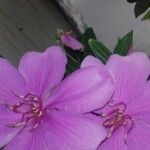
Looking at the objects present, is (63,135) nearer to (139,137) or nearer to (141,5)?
(139,137)

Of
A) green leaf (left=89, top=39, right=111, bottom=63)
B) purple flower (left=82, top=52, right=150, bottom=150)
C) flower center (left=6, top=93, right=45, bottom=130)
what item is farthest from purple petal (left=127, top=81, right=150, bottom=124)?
green leaf (left=89, top=39, right=111, bottom=63)

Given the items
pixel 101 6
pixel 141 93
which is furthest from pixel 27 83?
pixel 101 6

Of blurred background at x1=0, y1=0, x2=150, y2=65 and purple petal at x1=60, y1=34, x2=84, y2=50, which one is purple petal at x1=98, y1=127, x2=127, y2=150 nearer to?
purple petal at x1=60, y1=34, x2=84, y2=50

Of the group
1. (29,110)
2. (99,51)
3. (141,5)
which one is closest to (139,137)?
(29,110)

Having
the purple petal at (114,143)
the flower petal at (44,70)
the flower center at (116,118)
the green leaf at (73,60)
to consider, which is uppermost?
the flower petal at (44,70)

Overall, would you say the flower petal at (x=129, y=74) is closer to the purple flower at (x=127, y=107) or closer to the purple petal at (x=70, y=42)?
the purple flower at (x=127, y=107)

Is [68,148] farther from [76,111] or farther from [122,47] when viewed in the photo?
[122,47]

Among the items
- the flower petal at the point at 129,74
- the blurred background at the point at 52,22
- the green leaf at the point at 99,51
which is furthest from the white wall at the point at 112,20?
the flower petal at the point at 129,74

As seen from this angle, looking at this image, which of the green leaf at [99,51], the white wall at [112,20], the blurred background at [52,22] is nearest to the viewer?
the green leaf at [99,51]
